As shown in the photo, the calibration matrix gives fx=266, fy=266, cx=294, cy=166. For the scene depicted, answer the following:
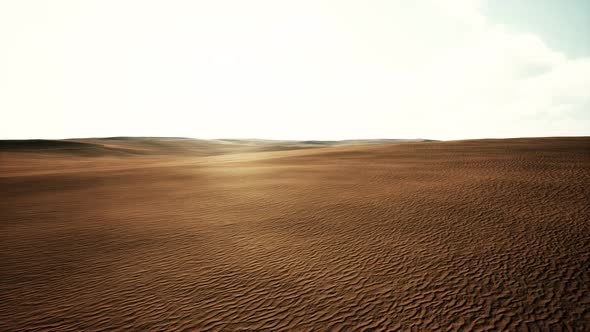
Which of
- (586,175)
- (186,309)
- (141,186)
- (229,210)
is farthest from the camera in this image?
(141,186)

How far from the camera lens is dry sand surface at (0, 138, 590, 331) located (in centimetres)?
542

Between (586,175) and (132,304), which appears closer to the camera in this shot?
(132,304)

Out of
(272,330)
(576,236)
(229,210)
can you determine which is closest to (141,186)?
(229,210)

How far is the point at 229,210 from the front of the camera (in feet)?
39.4

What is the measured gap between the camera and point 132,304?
5.83 m

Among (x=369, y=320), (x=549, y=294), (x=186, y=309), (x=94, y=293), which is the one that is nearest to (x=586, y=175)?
(x=549, y=294)

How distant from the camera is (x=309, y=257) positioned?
7.68m

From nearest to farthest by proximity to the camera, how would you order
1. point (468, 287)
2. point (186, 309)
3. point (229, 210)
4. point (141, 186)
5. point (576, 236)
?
point (186, 309) → point (468, 287) → point (576, 236) → point (229, 210) → point (141, 186)

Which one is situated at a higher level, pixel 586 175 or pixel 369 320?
pixel 586 175

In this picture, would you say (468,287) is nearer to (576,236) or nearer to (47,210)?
(576,236)

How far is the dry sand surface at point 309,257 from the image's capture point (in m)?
5.42

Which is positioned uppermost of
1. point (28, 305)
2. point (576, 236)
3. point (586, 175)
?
point (586, 175)

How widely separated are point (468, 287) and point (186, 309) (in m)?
6.30

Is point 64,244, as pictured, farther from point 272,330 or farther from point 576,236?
point 576,236
